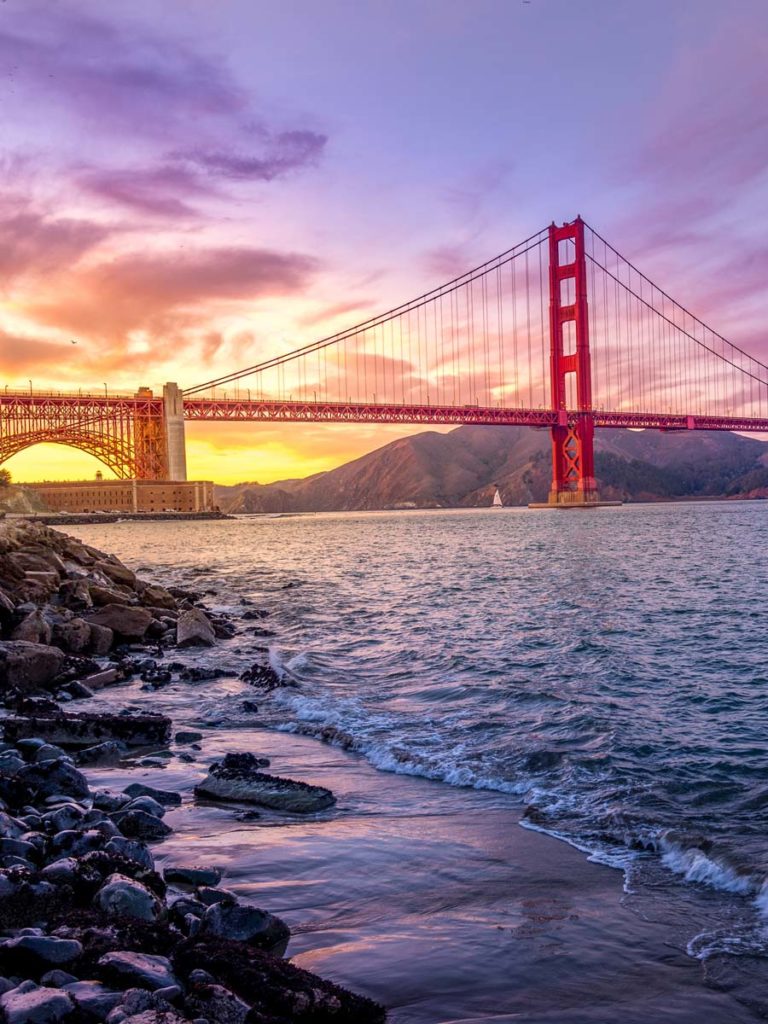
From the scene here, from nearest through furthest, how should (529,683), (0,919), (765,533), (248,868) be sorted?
(0,919) < (248,868) < (529,683) < (765,533)

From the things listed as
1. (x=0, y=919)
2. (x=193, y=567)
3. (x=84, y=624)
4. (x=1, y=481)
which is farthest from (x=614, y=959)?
(x=1, y=481)

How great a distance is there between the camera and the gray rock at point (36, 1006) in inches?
91.0

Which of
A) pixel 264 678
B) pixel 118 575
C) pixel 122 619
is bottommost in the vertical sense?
pixel 264 678

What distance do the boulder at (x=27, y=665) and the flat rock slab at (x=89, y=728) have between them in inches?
65.4

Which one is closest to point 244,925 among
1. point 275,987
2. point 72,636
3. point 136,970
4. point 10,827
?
point 275,987

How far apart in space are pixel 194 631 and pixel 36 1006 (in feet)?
33.9

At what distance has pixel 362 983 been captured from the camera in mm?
3059

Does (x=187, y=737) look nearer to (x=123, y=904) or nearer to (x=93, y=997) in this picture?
(x=123, y=904)

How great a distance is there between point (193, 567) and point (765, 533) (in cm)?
2690

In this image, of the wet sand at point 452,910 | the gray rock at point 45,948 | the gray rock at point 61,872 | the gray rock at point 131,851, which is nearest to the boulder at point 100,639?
the wet sand at point 452,910

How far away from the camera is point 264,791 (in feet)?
17.5

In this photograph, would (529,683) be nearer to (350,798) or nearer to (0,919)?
(350,798)

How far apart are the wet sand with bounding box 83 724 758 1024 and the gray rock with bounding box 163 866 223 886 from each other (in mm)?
139

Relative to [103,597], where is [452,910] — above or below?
below
